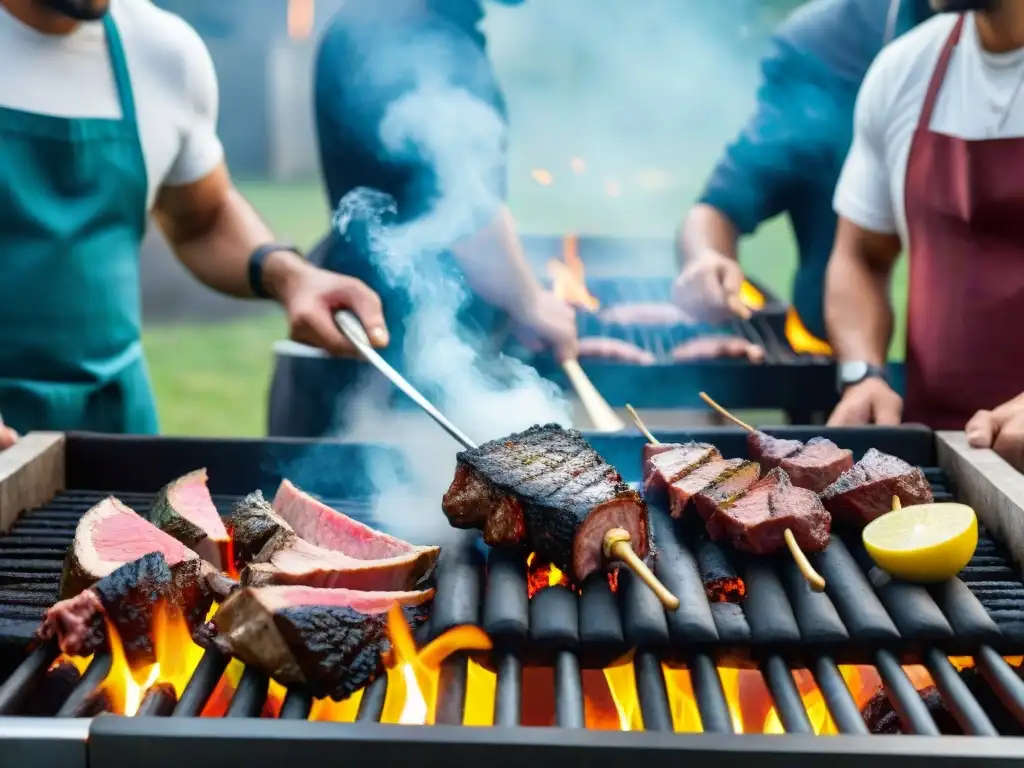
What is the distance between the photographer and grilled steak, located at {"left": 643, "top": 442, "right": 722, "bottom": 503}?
2.71 metres

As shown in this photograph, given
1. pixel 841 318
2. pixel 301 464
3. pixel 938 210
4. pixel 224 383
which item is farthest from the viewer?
pixel 224 383

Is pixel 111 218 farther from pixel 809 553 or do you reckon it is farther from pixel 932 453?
pixel 932 453

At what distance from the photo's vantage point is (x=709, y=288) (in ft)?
15.1

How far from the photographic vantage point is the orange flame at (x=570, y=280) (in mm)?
5301

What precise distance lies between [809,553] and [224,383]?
1059cm

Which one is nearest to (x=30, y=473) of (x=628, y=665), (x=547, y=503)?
(x=547, y=503)

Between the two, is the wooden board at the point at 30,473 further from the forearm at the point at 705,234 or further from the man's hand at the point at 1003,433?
the forearm at the point at 705,234

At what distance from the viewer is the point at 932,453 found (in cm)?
317

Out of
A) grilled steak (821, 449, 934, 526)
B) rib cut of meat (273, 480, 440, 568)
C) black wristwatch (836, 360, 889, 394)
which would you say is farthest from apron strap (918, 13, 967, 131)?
rib cut of meat (273, 480, 440, 568)

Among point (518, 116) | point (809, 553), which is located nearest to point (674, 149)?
point (518, 116)

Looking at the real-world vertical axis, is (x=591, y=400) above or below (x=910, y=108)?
below

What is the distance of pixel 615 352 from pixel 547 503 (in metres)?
1.91

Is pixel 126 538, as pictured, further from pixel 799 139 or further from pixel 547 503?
pixel 799 139

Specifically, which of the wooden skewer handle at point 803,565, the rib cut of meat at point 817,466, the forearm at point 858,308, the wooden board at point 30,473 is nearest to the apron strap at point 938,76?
the forearm at point 858,308
